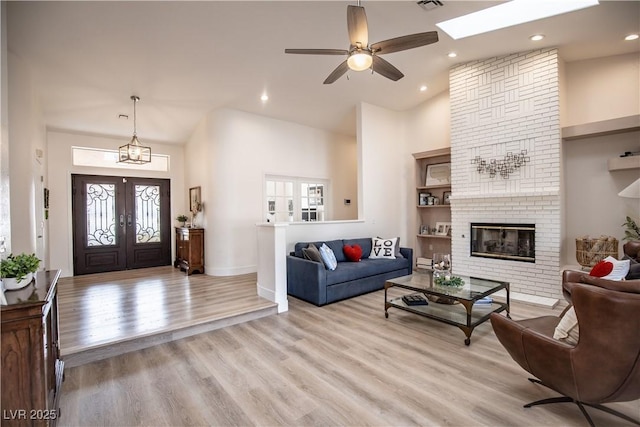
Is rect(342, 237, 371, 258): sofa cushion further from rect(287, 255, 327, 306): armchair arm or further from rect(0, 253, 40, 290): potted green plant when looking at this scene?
rect(0, 253, 40, 290): potted green plant

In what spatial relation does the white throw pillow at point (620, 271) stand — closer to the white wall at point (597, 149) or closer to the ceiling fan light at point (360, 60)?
the white wall at point (597, 149)

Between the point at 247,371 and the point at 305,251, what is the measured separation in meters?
2.11

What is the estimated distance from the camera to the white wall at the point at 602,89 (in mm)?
4383

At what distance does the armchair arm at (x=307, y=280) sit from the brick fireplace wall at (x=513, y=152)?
9.08 ft

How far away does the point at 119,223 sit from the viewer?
6598 mm

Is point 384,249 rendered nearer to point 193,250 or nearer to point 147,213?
point 193,250

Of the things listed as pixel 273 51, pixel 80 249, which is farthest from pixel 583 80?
pixel 80 249

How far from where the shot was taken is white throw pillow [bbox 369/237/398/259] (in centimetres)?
546

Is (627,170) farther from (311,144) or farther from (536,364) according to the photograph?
(311,144)

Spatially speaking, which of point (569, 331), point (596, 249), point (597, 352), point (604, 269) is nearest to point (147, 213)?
point (569, 331)

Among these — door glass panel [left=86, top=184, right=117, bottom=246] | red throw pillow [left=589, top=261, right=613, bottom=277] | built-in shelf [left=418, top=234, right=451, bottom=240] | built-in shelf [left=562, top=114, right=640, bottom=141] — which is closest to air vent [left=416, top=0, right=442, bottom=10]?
built-in shelf [left=562, top=114, right=640, bottom=141]

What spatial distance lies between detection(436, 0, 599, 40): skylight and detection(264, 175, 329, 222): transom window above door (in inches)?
157

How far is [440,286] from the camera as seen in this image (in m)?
3.47

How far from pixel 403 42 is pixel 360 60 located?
43cm
